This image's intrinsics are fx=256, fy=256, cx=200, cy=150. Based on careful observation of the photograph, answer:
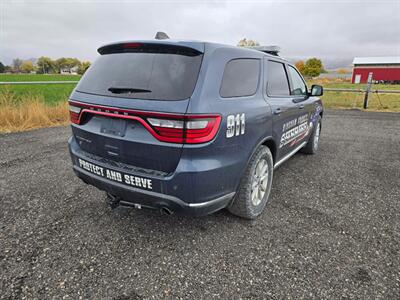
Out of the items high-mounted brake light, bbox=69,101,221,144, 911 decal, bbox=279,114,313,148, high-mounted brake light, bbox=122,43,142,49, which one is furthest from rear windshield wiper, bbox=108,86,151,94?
911 decal, bbox=279,114,313,148

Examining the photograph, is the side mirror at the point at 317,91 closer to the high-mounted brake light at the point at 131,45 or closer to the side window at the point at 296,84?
the side window at the point at 296,84

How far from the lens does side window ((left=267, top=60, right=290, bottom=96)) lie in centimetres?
292

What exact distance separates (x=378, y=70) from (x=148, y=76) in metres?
79.3

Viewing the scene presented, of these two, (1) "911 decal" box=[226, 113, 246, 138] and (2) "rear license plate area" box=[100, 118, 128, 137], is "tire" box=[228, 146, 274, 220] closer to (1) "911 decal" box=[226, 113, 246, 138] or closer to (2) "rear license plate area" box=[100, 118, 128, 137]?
(1) "911 decal" box=[226, 113, 246, 138]

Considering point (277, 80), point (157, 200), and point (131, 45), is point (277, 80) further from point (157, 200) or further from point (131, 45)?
point (157, 200)

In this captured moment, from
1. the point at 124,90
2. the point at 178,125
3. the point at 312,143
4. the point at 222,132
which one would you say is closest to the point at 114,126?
the point at 124,90

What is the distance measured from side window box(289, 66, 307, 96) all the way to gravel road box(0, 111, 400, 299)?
1.29 metres

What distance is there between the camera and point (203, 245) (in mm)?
2363

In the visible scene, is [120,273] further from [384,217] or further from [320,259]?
[384,217]

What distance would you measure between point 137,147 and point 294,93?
2.57 meters

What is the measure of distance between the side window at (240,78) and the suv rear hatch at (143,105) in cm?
31

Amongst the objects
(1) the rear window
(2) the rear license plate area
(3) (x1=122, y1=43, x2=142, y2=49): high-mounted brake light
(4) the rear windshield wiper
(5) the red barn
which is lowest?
(2) the rear license plate area

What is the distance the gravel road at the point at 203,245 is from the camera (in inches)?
74.7

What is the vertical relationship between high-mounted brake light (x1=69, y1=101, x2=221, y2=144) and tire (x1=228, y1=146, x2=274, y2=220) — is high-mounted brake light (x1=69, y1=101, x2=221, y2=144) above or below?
above
